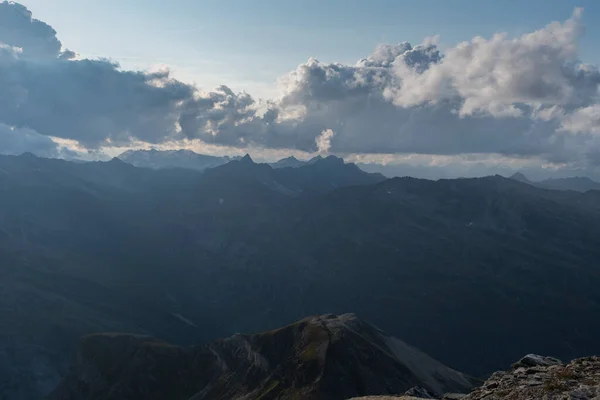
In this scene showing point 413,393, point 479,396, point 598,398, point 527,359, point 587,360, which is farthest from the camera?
point 413,393

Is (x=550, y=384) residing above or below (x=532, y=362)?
above

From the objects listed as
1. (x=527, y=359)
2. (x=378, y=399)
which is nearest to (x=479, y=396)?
(x=378, y=399)

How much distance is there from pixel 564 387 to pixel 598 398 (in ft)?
13.7

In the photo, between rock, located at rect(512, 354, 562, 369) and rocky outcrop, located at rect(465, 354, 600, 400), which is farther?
rock, located at rect(512, 354, 562, 369)

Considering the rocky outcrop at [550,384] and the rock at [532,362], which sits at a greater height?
the rocky outcrop at [550,384]

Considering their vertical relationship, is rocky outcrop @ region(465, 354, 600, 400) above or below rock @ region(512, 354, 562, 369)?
above

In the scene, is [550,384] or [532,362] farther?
[532,362]

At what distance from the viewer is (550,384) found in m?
51.8

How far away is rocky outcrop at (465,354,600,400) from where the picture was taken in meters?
48.6

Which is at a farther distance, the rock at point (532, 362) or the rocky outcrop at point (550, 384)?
the rock at point (532, 362)

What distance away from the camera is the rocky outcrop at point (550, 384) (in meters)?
48.6

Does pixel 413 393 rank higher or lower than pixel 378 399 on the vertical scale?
lower

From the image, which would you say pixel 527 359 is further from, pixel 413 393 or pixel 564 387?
pixel 413 393

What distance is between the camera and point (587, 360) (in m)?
64.3
